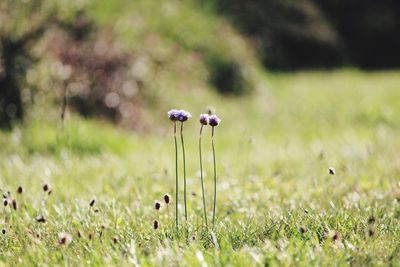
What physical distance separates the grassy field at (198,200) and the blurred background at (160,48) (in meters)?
0.70

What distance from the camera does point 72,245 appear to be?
3.56 m

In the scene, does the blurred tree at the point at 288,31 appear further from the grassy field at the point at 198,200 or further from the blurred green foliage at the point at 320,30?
the grassy field at the point at 198,200

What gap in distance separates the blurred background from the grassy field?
0.70 metres

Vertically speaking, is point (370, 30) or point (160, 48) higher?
point (370, 30)

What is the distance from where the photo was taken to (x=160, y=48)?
16422mm

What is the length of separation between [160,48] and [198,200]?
1161cm

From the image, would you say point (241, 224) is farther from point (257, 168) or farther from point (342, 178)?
point (257, 168)

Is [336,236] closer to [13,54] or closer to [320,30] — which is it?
[13,54]

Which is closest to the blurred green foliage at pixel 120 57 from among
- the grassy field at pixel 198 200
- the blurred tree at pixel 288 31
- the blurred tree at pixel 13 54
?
the blurred tree at pixel 13 54

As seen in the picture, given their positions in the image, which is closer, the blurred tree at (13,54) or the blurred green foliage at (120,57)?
the blurred tree at (13,54)

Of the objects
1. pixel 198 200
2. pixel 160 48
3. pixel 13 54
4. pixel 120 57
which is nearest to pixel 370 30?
pixel 160 48

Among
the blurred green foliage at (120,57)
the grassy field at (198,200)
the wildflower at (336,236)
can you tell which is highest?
the blurred green foliage at (120,57)

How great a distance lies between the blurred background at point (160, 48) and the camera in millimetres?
10648

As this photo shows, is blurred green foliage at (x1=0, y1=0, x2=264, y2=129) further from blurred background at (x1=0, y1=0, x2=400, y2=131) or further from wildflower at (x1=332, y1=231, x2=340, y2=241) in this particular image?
wildflower at (x1=332, y1=231, x2=340, y2=241)
